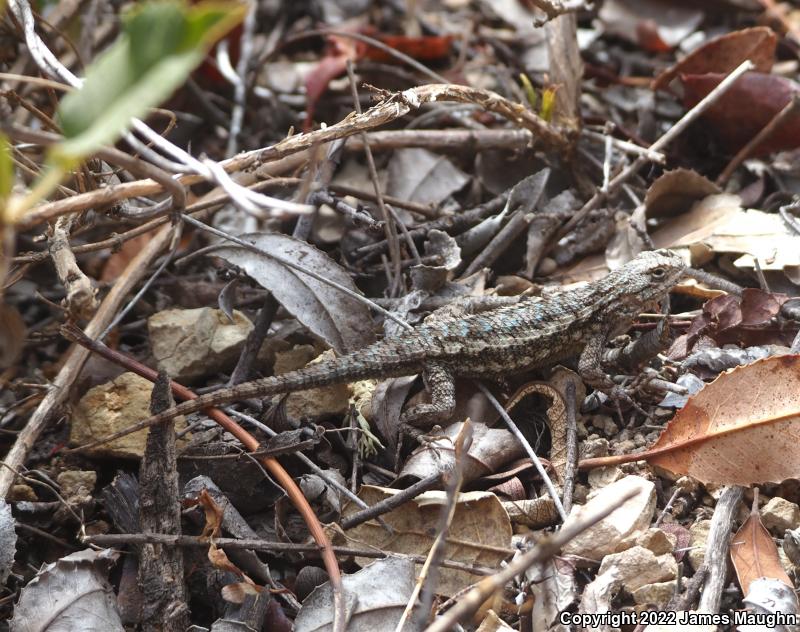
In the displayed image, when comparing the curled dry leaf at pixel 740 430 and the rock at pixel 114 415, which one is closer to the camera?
the curled dry leaf at pixel 740 430

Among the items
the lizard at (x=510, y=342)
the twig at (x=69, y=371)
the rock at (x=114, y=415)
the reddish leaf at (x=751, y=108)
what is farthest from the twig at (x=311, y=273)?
the reddish leaf at (x=751, y=108)

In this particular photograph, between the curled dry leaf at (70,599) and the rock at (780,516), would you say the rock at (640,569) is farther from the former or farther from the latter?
the curled dry leaf at (70,599)

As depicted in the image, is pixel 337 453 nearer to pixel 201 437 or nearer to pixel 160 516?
pixel 201 437

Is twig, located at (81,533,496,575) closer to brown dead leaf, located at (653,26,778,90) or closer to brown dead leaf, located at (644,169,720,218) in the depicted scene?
brown dead leaf, located at (644,169,720,218)

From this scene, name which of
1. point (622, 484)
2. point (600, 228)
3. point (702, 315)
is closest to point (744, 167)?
point (600, 228)

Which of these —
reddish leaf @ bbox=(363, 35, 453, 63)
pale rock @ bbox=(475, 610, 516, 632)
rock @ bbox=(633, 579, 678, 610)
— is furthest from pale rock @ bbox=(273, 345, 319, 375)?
reddish leaf @ bbox=(363, 35, 453, 63)
